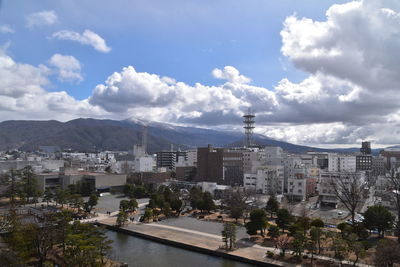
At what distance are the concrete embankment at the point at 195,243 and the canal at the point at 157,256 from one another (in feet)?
0.73

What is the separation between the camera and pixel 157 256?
13.0m

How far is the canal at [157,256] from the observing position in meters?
12.1

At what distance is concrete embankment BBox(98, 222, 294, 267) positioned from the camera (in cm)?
1209

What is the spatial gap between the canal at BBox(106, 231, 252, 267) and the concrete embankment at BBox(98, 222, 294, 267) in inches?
8.7

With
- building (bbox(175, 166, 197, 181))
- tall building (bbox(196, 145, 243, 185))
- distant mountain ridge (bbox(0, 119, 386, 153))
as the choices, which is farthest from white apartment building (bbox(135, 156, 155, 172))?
distant mountain ridge (bbox(0, 119, 386, 153))

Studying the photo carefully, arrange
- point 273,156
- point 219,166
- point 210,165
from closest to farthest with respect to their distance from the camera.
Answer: point 219,166
point 210,165
point 273,156

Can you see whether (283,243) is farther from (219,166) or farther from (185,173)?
(185,173)

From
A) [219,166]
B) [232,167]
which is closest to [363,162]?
[232,167]

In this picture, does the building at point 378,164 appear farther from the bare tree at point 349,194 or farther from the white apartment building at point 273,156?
the bare tree at point 349,194

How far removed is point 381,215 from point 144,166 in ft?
121

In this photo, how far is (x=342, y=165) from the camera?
48844 millimetres

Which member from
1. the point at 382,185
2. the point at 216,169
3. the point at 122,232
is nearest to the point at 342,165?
the point at 382,185

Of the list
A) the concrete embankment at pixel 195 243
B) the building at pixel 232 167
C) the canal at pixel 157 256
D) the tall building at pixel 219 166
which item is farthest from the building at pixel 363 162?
the canal at pixel 157 256

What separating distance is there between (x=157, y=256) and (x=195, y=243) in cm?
198
